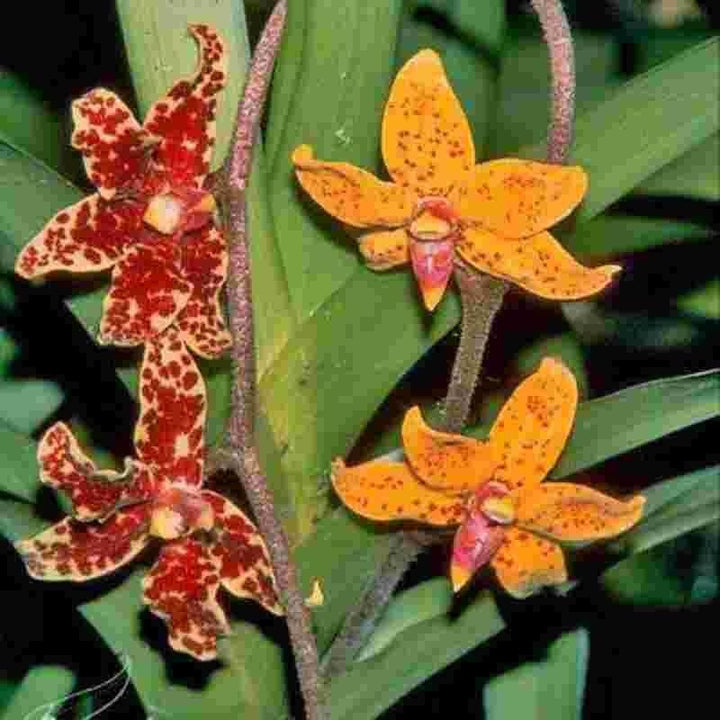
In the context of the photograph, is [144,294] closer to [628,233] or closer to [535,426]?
[535,426]

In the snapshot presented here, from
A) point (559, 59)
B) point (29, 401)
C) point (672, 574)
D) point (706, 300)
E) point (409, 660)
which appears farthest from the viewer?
point (672, 574)

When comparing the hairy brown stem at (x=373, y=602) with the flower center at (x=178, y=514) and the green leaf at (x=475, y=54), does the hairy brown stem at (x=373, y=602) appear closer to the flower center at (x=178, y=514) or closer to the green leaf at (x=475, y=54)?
the flower center at (x=178, y=514)

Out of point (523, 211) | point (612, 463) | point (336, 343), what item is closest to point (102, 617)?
point (336, 343)

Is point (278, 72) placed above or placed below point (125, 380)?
above

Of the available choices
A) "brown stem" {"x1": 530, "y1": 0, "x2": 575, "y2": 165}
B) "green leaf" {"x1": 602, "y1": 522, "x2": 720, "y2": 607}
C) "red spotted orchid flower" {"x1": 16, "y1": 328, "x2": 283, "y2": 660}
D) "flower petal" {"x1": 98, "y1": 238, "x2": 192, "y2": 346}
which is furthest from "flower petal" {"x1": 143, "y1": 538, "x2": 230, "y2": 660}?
"green leaf" {"x1": 602, "y1": 522, "x2": 720, "y2": 607}

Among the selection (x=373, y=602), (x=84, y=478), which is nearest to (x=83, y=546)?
(x=84, y=478)

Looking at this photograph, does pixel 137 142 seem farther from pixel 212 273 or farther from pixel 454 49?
pixel 454 49

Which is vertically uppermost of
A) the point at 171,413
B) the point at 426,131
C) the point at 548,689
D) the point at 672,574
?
the point at 426,131
